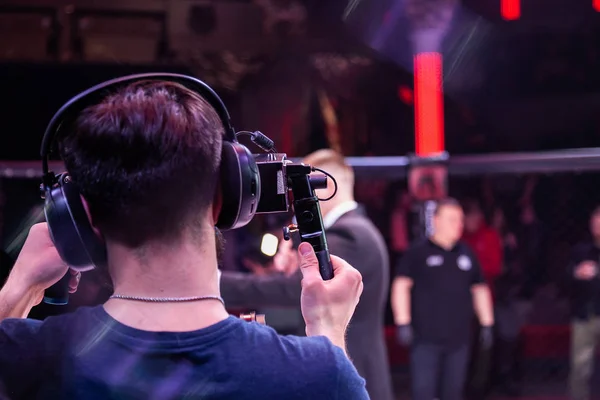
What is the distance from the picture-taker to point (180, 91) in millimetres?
899

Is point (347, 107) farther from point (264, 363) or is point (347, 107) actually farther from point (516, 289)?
point (264, 363)

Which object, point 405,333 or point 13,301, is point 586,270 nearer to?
point 405,333

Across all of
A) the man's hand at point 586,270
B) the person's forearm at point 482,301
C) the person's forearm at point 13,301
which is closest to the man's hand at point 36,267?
the person's forearm at point 13,301

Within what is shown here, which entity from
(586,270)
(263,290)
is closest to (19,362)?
(263,290)

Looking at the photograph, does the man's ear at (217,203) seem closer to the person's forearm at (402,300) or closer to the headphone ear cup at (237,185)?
the headphone ear cup at (237,185)

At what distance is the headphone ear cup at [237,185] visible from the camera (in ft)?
3.02

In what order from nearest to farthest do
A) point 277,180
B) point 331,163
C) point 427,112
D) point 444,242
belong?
1. point 277,180
2. point 331,163
3. point 444,242
4. point 427,112

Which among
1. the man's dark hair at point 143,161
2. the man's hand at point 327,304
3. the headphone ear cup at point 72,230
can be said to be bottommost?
the man's hand at point 327,304

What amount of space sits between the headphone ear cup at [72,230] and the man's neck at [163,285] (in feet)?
0.11

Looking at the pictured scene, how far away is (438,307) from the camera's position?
4305 mm

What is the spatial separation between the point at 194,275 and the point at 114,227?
113 millimetres

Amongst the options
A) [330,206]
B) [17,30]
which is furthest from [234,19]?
[330,206]

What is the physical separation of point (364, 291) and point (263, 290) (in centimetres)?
41

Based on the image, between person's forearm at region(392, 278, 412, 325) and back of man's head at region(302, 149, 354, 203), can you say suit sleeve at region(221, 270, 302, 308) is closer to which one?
back of man's head at region(302, 149, 354, 203)
